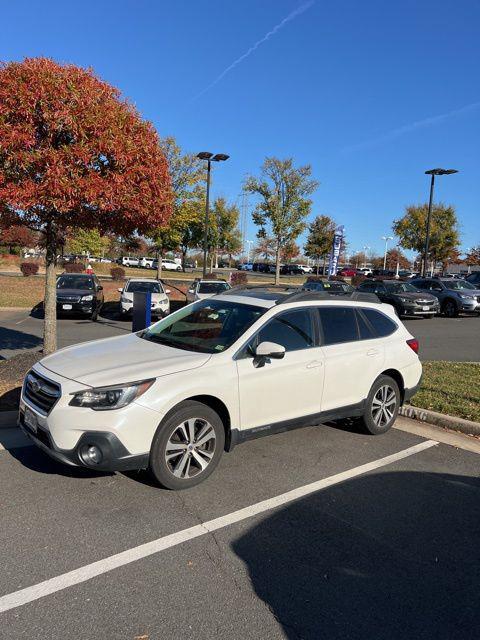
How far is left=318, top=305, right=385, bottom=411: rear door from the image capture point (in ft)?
17.0

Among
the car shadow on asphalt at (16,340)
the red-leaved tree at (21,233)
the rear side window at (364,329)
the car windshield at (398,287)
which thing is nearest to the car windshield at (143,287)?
the red-leaved tree at (21,233)

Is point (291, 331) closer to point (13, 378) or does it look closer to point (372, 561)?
point (372, 561)

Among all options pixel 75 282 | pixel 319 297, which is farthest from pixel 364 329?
pixel 75 282

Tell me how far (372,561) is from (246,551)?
2.69ft

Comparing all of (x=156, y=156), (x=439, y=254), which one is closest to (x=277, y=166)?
(x=439, y=254)

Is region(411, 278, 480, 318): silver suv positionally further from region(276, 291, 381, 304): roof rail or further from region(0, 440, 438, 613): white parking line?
region(0, 440, 438, 613): white parking line

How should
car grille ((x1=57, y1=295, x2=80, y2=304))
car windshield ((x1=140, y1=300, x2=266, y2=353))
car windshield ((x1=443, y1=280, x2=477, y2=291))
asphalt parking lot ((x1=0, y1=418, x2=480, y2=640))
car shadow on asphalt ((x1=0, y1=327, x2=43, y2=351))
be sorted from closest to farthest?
asphalt parking lot ((x1=0, y1=418, x2=480, y2=640)) < car windshield ((x1=140, y1=300, x2=266, y2=353)) < car shadow on asphalt ((x1=0, y1=327, x2=43, y2=351)) < car grille ((x1=57, y1=295, x2=80, y2=304)) < car windshield ((x1=443, y1=280, x2=477, y2=291))

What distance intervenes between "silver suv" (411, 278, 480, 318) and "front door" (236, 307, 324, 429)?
59.9ft

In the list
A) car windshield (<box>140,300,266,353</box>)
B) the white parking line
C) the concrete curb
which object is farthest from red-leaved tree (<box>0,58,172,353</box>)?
the concrete curb

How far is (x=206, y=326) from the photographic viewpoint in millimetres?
5090

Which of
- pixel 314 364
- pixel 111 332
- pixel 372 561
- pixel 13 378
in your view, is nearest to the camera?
pixel 372 561

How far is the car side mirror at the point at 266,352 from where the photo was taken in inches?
172

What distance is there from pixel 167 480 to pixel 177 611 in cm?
139

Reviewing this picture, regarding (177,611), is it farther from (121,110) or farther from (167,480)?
(121,110)
